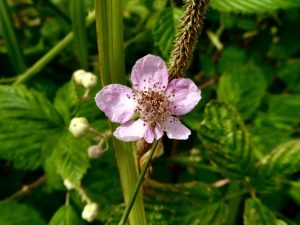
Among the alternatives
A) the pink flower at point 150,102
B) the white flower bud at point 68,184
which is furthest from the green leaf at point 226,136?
the white flower bud at point 68,184

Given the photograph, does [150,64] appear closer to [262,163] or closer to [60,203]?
[262,163]

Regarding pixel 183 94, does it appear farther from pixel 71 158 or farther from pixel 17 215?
pixel 17 215

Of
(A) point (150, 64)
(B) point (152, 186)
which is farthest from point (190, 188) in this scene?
(A) point (150, 64)

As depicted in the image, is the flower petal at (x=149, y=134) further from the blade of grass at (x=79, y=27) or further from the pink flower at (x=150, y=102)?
the blade of grass at (x=79, y=27)

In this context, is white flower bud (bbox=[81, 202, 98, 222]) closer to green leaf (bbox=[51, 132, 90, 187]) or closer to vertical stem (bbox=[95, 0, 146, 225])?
green leaf (bbox=[51, 132, 90, 187])

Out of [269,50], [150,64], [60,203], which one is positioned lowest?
[60,203]

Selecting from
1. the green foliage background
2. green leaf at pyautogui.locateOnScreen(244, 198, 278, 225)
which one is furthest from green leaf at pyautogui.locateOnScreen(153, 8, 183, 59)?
green leaf at pyautogui.locateOnScreen(244, 198, 278, 225)
